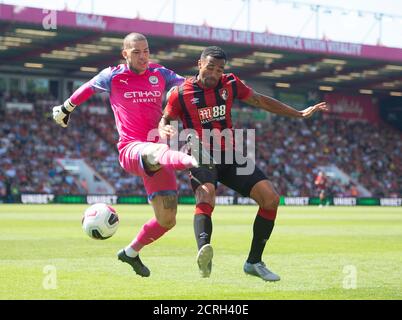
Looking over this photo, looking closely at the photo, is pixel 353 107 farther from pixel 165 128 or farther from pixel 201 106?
pixel 165 128

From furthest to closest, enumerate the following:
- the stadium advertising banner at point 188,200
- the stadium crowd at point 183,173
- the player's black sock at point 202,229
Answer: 1. the stadium crowd at point 183,173
2. the stadium advertising banner at point 188,200
3. the player's black sock at point 202,229

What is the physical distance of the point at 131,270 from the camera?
34.2ft

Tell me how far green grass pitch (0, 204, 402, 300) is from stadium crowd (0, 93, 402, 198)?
916 inches

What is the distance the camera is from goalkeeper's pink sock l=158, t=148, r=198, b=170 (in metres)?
8.20

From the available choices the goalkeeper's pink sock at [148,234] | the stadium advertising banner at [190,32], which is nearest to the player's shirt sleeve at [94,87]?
the goalkeeper's pink sock at [148,234]

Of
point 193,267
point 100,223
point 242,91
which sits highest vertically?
point 242,91

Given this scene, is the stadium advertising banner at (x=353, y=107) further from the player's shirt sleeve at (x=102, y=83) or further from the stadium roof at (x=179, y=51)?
the player's shirt sleeve at (x=102, y=83)

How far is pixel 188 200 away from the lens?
43.1m

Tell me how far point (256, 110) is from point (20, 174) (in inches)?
743

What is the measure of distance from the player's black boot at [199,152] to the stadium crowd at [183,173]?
3149 cm

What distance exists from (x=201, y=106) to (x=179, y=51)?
118 ft

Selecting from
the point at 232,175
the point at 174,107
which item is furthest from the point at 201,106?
the point at 232,175

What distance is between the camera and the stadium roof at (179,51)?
125 ft
